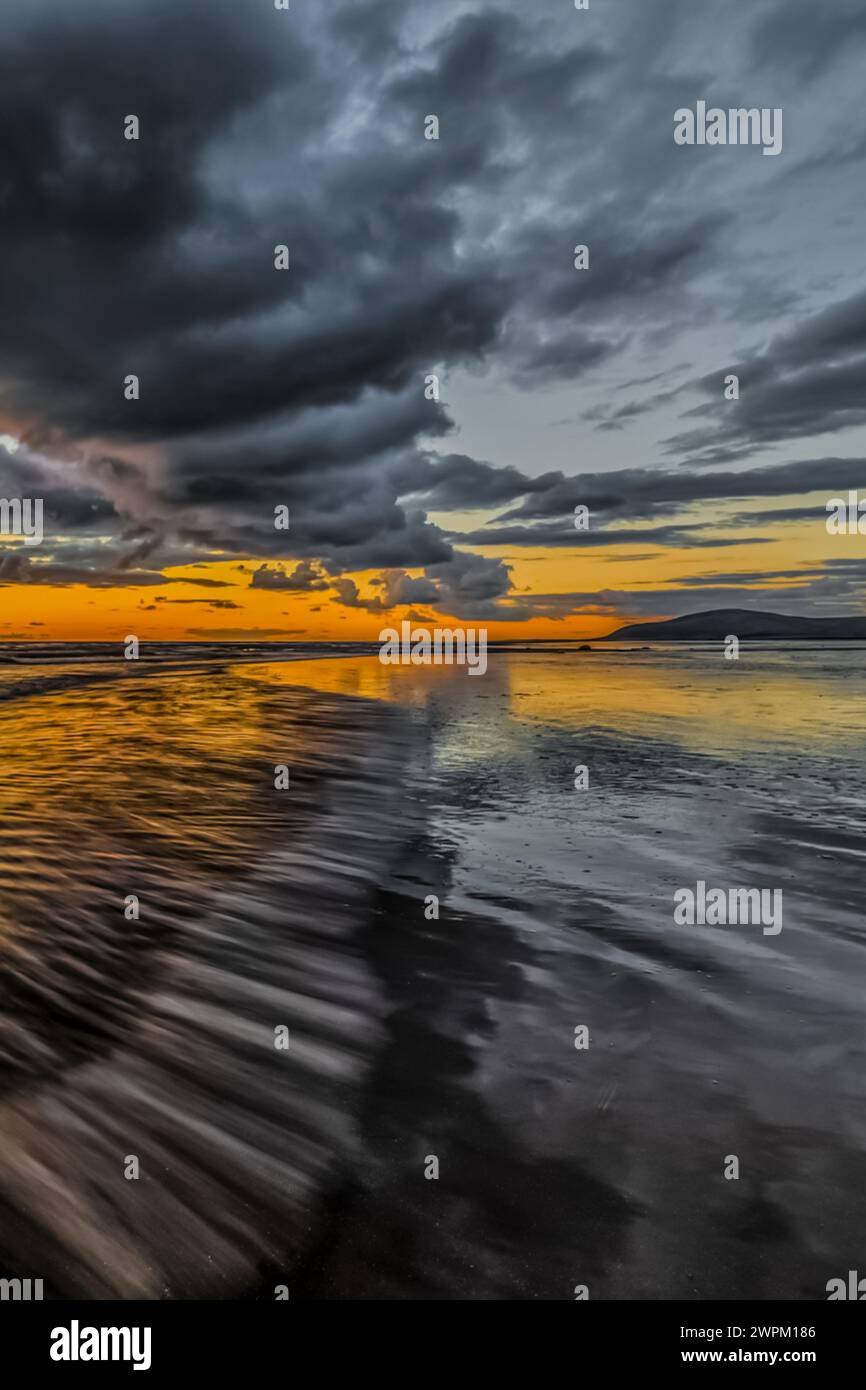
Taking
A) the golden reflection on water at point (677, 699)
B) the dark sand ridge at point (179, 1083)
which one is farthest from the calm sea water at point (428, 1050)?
the golden reflection on water at point (677, 699)

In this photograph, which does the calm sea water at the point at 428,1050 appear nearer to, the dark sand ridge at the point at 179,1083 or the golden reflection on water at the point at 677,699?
the dark sand ridge at the point at 179,1083

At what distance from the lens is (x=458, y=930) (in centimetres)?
671

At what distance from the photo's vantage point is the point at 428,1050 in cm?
467

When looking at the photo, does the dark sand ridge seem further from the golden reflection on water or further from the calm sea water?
the golden reflection on water

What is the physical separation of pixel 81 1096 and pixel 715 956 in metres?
4.89

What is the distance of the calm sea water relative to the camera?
315 centimetres

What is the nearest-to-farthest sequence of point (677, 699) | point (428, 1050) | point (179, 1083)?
point (179, 1083), point (428, 1050), point (677, 699)

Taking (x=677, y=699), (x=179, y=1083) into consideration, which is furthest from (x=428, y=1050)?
(x=677, y=699)

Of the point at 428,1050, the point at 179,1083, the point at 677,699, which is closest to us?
the point at 179,1083

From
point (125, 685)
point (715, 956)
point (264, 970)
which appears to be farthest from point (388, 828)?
point (125, 685)

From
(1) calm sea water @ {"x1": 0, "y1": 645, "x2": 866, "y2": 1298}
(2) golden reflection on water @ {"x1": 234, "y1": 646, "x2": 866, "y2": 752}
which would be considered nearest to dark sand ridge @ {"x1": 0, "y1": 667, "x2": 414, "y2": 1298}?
(1) calm sea water @ {"x1": 0, "y1": 645, "x2": 866, "y2": 1298}

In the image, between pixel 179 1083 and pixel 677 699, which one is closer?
pixel 179 1083

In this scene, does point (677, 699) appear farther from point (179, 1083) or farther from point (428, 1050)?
point (179, 1083)
